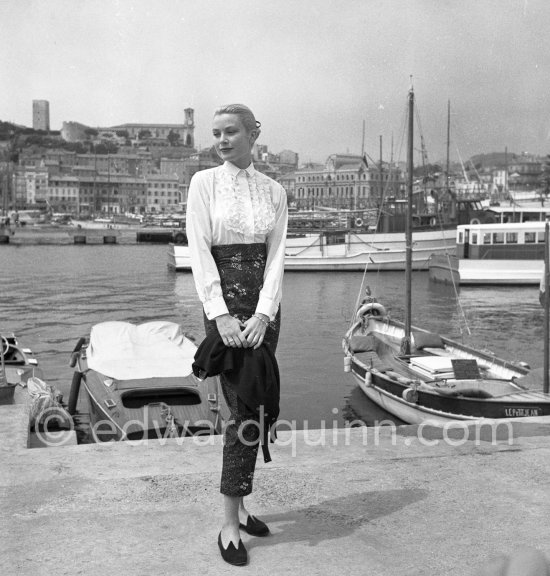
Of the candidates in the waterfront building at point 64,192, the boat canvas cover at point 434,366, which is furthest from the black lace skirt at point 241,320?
the waterfront building at point 64,192

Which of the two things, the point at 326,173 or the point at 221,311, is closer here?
the point at 221,311

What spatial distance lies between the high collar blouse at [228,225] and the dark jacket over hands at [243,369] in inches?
5.7

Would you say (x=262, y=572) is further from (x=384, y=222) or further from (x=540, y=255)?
(x=384, y=222)

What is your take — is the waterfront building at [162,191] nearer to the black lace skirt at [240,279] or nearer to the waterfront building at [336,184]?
the waterfront building at [336,184]

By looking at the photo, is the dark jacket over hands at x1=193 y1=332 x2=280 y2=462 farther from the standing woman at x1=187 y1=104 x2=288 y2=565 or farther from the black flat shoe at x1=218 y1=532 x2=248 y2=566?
the black flat shoe at x1=218 y1=532 x2=248 y2=566

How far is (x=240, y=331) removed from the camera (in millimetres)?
3229

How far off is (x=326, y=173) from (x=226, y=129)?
179030 mm

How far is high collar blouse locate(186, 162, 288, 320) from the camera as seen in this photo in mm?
3283

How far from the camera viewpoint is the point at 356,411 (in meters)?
14.0

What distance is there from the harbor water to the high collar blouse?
4238 mm

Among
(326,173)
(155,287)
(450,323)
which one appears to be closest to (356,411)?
(450,323)

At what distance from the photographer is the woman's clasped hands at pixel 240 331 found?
3211 mm

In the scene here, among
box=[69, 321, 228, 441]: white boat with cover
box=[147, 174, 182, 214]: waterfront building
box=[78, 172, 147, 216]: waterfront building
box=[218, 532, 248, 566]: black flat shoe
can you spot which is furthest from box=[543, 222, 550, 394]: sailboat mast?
box=[147, 174, 182, 214]: waterfront building

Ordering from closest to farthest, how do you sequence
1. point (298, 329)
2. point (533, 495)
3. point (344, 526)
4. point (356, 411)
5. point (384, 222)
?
point (344, 526)
point (533, 495)
point (356, 411)
point (298, 329)
point (384, 222)
